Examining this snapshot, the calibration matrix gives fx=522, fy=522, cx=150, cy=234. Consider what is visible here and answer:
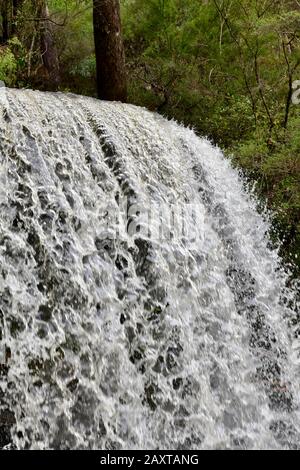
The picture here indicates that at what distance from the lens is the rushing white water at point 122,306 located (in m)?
3.18

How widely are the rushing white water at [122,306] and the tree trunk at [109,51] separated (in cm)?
189

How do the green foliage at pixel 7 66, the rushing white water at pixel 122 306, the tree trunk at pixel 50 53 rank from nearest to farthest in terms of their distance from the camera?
the rushing white water at pixel 122 306, the green foliage at pixel 7 66, the tree trunk at pixel 50 53

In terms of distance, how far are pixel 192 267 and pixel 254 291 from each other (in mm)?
797

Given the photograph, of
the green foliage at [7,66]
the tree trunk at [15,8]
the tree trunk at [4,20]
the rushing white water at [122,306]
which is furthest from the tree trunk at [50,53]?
the rushing white water at [122,306]

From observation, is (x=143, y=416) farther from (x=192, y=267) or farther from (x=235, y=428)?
(x=192, y=267)

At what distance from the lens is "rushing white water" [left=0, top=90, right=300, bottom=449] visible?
3178mm

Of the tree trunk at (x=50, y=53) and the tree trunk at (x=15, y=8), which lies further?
the tree trunk at (x=50, y=53)

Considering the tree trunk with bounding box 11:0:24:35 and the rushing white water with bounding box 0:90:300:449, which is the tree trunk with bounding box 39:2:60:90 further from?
the rushing white water with bounding box 0:90:300:449

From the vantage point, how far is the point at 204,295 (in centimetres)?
415

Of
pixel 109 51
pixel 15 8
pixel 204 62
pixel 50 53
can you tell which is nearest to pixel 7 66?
pixel 109 51

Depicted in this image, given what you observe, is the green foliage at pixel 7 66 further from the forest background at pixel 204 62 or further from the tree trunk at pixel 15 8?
the tree trunk at pixel 15 8

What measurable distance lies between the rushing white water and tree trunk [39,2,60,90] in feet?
10.4

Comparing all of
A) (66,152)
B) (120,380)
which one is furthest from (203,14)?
(120,380)

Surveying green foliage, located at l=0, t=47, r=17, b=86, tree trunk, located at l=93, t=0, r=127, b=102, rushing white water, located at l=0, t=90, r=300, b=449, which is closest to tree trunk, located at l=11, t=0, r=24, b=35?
green foliage, located at l=0, t=47, r=17, b=86
